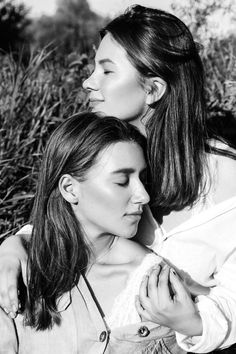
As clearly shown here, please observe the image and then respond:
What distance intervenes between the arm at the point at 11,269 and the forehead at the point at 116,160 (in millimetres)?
464

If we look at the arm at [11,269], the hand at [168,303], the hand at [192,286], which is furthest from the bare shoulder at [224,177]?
the arm at [11,269]

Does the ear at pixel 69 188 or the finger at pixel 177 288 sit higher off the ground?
the ear at pixel 69 188

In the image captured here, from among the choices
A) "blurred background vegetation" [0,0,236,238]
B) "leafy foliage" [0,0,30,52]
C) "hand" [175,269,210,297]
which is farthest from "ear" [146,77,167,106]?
"leafy foliage" [0,0,30,52]

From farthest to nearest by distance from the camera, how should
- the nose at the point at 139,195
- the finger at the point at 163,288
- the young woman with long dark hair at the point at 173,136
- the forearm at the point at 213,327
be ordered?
1. the young woman with long dark hair at the point at 173,136
2. the nose at the point at 139,195
3. the forearm at the point at 213,327
4. the finger at the point at 163,288

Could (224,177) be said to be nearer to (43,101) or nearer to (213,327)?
(213,327)

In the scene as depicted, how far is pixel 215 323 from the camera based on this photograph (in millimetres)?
2701

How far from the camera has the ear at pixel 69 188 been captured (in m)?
2.87

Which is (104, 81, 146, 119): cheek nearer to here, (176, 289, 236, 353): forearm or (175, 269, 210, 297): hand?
(175, 269, 210, 297): hand

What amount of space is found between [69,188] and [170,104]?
0.66m

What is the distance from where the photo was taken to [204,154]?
322 cm

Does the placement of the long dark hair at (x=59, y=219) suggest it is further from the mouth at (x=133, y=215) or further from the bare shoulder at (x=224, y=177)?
the bare shoulder at (x=224, y=177)

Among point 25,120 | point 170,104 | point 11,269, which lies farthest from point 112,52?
point 25,120

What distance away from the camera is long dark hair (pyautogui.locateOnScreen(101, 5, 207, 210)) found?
3.14m

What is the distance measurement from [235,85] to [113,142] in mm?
2142
